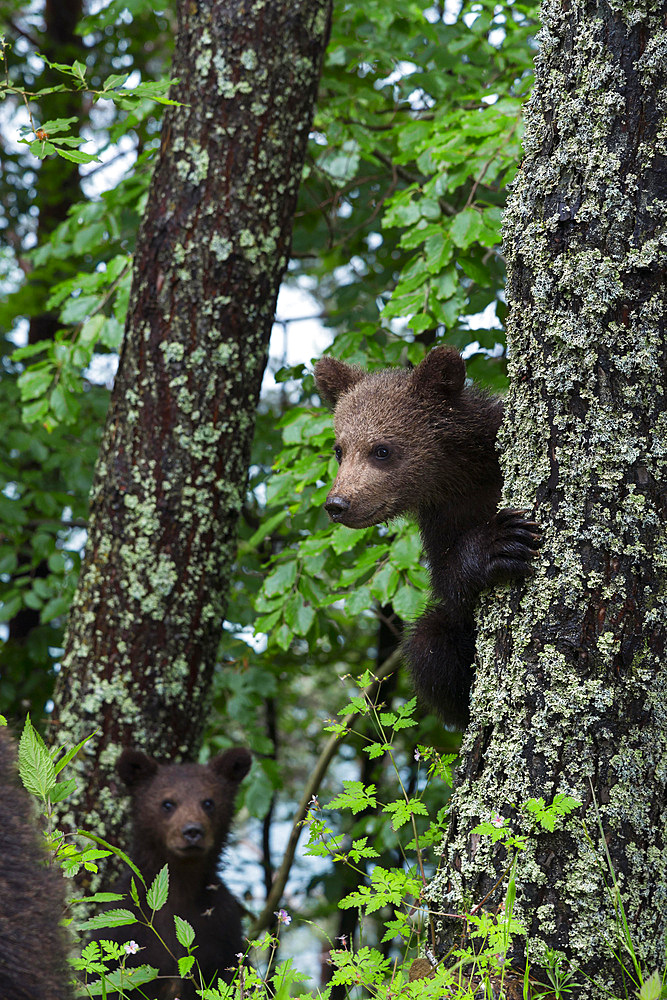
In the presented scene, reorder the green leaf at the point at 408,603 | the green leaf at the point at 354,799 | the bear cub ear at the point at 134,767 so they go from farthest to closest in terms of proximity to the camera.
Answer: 1. the bear cub ear at the point at 134,767
2. the green leaf at the point at 408,603
3. the green leaf at the point at 354,799

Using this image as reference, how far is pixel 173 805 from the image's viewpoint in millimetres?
4309

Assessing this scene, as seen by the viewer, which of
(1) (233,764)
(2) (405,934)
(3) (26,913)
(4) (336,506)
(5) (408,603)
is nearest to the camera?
(3) (26,913)

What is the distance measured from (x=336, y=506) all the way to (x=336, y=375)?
84 centimetres

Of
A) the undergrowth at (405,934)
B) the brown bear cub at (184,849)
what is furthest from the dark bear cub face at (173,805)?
the undergrowth at (405,934)

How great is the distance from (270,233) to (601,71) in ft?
7.67

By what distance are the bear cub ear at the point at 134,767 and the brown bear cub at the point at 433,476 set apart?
5.13 feet

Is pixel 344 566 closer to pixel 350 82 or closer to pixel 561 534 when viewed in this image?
pixel 561 534

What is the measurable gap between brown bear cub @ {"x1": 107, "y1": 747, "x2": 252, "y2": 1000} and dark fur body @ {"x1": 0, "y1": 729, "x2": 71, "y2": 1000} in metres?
1.96

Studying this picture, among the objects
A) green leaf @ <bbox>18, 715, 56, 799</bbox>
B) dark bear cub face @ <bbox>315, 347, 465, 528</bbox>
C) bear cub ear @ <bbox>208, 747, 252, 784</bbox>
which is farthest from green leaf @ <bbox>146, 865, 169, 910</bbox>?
bear cub ear @ <bbox>208, 747, 252, 784</bbox>

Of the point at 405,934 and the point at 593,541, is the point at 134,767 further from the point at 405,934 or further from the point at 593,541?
the point at 593,541

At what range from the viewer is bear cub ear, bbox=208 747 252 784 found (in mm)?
4734

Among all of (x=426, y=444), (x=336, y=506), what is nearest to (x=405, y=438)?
(x=426, y=444)

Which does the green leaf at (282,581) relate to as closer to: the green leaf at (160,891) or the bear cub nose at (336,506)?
the bear cub nose at (336,506)

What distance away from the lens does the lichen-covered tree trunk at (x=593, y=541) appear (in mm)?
2221
